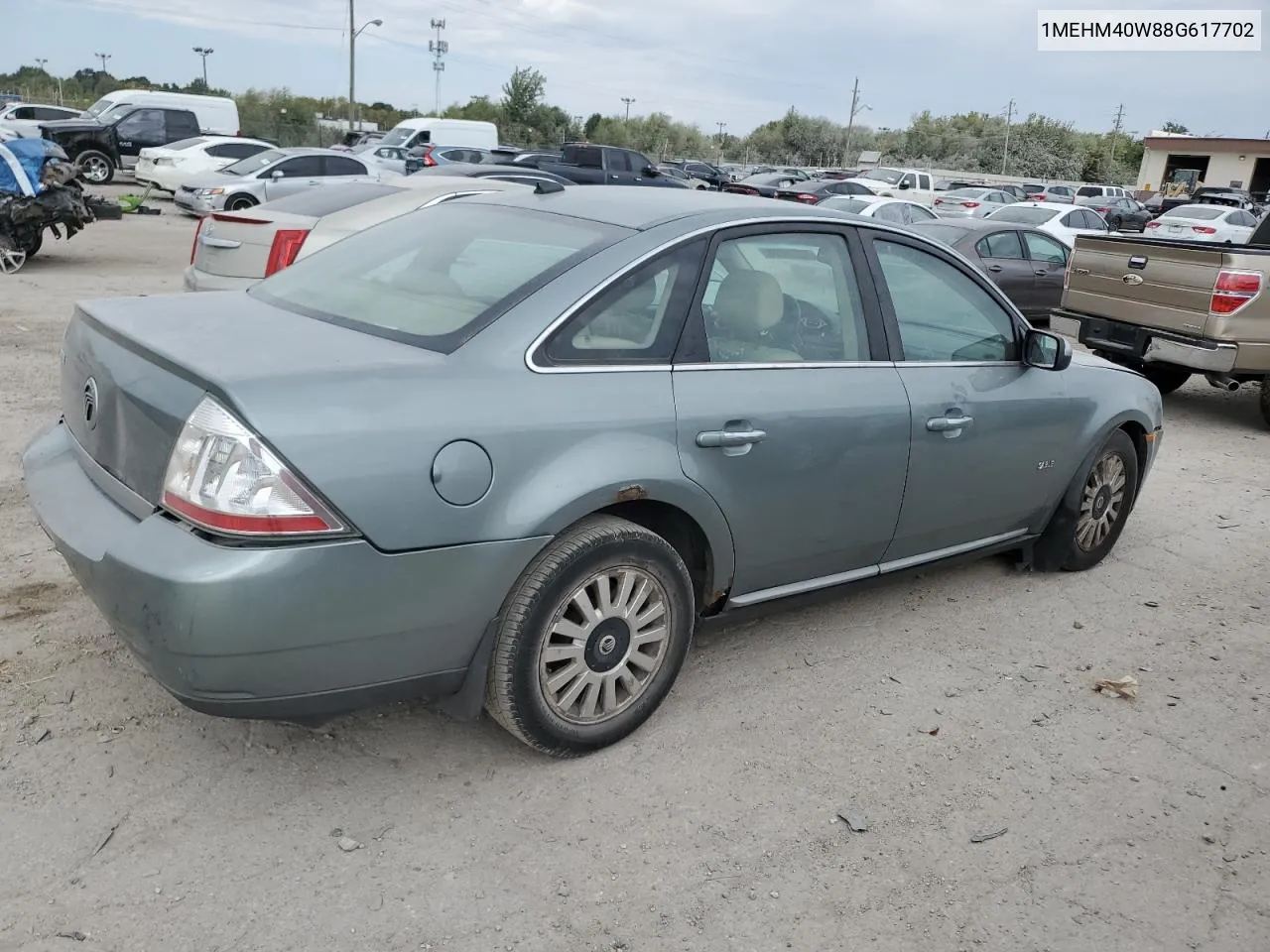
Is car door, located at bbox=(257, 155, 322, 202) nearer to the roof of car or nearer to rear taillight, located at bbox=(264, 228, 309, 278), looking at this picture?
rear taillight, located at bbox=(264, 228, 309, 278)

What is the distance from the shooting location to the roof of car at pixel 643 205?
11.9 ft

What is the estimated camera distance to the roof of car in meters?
3.64

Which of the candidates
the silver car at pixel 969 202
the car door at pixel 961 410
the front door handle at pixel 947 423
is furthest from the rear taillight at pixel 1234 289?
the silver car at pixel 969 202

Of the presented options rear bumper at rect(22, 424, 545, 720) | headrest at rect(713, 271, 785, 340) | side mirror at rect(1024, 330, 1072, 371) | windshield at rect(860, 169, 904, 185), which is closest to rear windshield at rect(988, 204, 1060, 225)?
windshield at rect(860, 169, 904, 185)

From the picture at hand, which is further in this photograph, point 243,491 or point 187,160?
point 187,160

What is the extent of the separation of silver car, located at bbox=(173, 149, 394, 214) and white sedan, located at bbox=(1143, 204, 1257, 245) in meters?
19.6

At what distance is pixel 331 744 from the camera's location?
11.0ft

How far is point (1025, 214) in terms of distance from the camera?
21188 mm

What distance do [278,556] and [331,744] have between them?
99 cm

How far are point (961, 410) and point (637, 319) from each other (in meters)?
1.50

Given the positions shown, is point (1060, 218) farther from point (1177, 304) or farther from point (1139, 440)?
point (1139, 440)

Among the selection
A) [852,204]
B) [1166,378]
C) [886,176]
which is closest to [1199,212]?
[886,176]

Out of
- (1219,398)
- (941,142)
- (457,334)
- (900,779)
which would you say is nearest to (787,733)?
(900,779)

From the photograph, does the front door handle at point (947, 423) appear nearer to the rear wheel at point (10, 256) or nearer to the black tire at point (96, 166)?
the rear wheel at point (10, 256)
